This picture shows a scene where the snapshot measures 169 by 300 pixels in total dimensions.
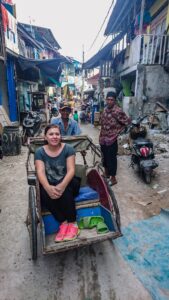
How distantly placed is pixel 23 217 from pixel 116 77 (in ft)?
43.1

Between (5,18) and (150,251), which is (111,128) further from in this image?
(5,18)

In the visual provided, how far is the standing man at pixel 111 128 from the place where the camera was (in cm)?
452

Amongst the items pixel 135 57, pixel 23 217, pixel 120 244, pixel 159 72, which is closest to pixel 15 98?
pixel 135 57

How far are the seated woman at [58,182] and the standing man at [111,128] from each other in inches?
77.4

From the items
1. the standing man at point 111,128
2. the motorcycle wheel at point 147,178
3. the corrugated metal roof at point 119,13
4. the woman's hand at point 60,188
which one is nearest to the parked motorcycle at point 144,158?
the motorcycle wheel at point 147,178

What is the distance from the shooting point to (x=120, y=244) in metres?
2.88

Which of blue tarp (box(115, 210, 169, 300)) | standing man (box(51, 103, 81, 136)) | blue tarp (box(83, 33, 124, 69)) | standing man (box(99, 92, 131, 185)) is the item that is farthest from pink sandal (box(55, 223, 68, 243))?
blue tarp (box(83, 33, 124, 69))

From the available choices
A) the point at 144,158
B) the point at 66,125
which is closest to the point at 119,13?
the point at 144,158

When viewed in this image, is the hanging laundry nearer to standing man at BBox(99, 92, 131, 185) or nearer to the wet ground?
standing man at BBox(99, 92, 131, 185)

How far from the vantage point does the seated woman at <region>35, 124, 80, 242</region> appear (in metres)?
2.53

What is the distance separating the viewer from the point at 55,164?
2.78m

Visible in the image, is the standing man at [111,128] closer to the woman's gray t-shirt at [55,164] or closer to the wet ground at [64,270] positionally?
the wet ground at [64,270]

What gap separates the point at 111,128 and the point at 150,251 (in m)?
2.60

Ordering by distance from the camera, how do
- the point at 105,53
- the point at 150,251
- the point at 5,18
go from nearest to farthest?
1. the point at 150,251
2. the point at 5,18
3. the point at 105,53
